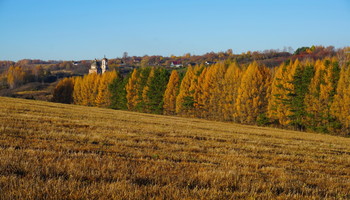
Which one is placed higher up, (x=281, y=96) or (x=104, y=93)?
(x=281, y=96)

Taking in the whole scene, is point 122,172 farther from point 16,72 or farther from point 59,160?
point 16,72

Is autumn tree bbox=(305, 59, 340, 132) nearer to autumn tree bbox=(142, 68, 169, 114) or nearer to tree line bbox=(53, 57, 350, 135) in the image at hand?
tree line bbox=(53, 57, 350, 135)

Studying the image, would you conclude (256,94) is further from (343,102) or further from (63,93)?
(63,93)

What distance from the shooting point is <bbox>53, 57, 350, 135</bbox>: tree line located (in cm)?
4372

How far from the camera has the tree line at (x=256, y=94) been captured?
43.7m

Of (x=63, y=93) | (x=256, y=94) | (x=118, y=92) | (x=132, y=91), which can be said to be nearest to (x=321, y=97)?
(x=256, y=94)

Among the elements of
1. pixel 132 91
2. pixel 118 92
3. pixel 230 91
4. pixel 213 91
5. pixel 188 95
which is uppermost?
pixel 230 91

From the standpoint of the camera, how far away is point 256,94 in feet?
167

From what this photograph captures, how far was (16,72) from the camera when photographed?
14975 centimetres

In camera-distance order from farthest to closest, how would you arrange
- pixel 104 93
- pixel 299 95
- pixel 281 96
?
pixel 104 93, pixel 281 96, pixel 299 95

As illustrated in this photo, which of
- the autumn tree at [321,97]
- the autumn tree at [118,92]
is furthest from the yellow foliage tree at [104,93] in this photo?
the autumn tree at [321,97]

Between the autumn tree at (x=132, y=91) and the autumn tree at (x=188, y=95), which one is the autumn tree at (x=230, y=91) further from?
the autumn tree at (x=132, y=91)

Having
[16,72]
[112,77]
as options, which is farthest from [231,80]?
[16,72]

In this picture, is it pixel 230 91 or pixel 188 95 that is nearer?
pixel 230 91
